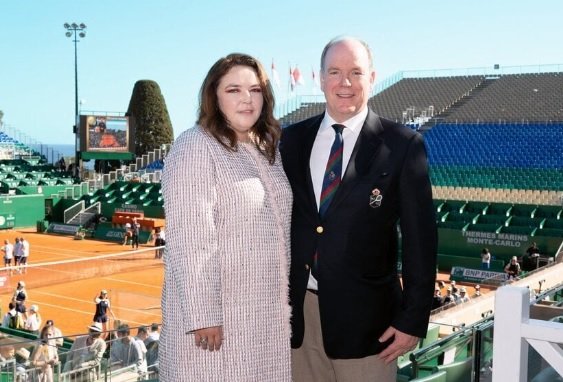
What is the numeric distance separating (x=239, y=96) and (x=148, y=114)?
53444mm

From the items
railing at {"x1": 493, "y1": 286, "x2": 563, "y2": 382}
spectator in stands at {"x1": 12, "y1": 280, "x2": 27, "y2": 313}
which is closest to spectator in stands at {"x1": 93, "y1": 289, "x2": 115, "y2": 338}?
spectator in stands at {"x1": 12, "y1": 280, "x2": 27, "y2": 313}

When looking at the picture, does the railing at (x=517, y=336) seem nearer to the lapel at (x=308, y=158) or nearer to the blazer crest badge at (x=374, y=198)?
the blazer crest badge at (x=374, y=198)

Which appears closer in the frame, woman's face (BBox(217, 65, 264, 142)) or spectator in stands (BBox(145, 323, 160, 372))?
woman's face (BBox(217, 65, 264, 142))

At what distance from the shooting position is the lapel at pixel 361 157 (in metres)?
2.58

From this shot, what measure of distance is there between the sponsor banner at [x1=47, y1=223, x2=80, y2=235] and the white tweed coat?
2670 centimetres

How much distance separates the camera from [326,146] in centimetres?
273

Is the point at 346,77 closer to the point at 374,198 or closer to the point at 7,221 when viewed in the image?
the point at 374,198

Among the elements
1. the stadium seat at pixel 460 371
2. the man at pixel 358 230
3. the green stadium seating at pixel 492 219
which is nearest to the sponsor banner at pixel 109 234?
the green stadium seating at pixel 492 219

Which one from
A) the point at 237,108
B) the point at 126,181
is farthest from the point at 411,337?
the point at 126,181

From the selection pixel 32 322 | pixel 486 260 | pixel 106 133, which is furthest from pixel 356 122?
pixel 106 133

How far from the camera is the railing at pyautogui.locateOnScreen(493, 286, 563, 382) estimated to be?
1.73 m

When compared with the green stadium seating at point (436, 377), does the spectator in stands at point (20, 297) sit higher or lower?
lower

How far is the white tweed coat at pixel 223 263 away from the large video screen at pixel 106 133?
3473 centimetres

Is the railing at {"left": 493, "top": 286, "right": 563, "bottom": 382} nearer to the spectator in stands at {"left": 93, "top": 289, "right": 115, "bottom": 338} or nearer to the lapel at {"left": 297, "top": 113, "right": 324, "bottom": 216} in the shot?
the lapel at {"left": 297, "top": 113, "right": 324, "bottom": 216}
